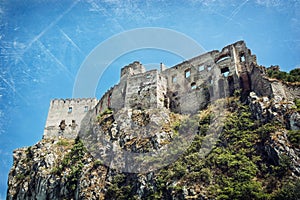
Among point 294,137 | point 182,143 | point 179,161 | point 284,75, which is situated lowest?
point 179,161

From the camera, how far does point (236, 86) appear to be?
104 feet

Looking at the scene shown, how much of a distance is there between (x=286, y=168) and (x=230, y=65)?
574 inches

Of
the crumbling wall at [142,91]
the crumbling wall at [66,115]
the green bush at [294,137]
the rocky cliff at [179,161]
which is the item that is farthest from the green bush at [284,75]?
the crumbling wall at [66,115]

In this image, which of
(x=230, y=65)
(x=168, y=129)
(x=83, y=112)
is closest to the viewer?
(x=168, y=129)

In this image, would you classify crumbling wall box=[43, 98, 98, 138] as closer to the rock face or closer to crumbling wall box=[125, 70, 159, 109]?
the rock face

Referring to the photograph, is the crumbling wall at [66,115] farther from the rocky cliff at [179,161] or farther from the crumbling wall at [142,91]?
the crumbling wall at [142,91]

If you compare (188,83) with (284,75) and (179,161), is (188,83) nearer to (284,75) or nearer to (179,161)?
(284,75)

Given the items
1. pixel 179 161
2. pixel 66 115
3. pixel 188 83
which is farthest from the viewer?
pixel 66 115

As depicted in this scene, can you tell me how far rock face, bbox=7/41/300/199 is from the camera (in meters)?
22.7

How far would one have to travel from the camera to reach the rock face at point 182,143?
74.4ft

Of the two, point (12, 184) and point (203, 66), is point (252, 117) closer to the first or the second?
point (203, 66)

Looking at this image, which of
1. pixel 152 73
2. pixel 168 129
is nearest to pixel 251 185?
pixel 168 129

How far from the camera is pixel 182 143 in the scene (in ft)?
93.1

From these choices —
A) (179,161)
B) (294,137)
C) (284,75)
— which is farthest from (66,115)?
(294,137)
